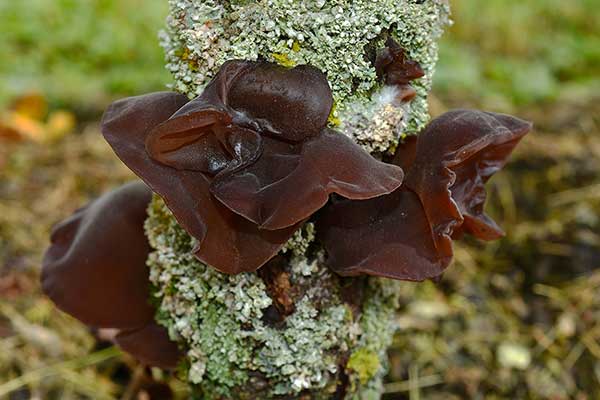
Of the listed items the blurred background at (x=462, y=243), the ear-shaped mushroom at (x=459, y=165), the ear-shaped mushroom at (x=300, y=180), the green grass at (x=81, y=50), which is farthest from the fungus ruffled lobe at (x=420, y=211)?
the green grass at (x=81, y=50)

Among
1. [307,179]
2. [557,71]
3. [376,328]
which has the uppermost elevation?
[307,179]

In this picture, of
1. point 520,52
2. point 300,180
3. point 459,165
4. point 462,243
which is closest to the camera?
point 300,180

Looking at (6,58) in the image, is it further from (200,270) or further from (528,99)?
(200,270)

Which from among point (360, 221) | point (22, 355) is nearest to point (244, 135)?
point (360, 221)

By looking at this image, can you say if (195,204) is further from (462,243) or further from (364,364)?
(462,243)

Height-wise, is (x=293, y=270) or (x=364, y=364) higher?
(x=293, y=270)

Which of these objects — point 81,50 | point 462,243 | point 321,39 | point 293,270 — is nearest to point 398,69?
point 321,39

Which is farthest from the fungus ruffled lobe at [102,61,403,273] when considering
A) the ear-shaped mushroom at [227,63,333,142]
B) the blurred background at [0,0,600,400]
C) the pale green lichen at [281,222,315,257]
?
the blurred background at [0,0,600,400]
